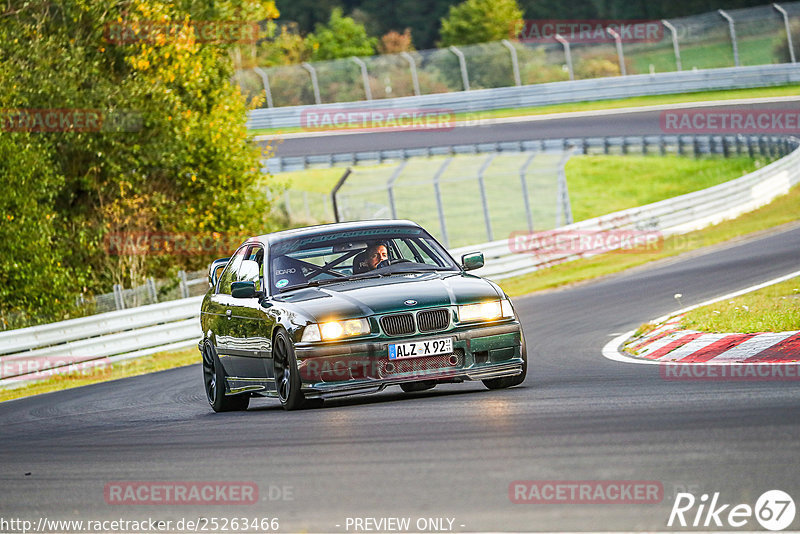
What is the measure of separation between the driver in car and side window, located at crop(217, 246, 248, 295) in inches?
57.4

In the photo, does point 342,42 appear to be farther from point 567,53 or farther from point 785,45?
point 785,45

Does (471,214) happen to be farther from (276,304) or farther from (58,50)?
(276,304)

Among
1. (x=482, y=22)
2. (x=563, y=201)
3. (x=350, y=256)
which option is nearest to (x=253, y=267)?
(x=350, y=256)

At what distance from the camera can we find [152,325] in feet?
69.4

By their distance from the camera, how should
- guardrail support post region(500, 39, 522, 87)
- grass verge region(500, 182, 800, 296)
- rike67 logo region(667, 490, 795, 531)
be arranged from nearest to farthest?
rike67 logo region(667, 490, 795, 531) < grass verge region(500, 182, 800, 296) < guardrail support post region(500, 39, 522, 87)

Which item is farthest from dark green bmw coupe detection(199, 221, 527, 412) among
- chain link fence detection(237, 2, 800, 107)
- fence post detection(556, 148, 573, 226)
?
chain link fence detection(237, 2, 800, 107)

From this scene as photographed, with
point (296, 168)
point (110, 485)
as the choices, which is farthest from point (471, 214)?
point (110, 485)

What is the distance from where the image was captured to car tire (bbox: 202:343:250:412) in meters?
11.2

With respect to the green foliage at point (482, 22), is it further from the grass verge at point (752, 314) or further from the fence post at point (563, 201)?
the grass verge at point (752, 314)

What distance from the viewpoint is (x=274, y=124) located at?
166 ft

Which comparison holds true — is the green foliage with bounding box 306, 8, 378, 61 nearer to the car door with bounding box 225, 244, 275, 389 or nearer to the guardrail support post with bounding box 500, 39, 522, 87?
the guardrail support post with bounding box 500, 39, 522, 87

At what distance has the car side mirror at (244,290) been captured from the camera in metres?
10.4

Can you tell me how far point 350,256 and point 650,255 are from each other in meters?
15.9

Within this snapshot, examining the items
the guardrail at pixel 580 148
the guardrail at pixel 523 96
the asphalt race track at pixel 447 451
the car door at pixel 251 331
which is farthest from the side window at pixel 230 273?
the guardrail at pixel 523 96
